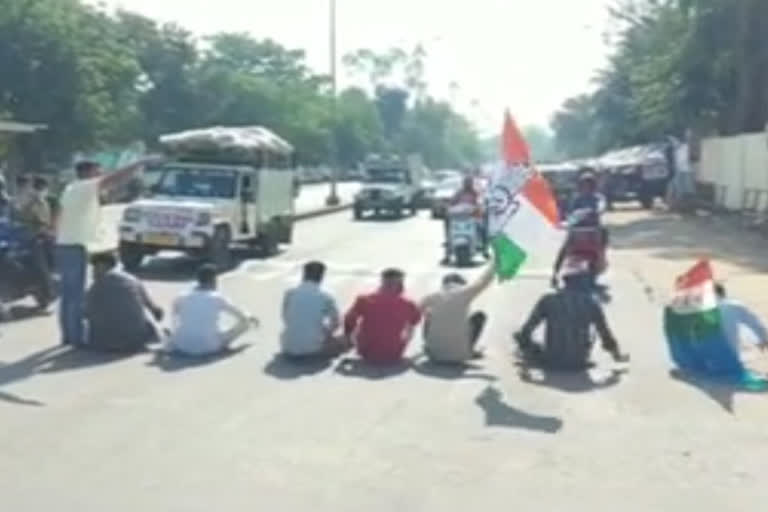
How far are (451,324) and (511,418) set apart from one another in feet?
9.40

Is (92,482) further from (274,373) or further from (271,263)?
(271,263)

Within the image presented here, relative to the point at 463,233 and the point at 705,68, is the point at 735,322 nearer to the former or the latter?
the point at 463,233

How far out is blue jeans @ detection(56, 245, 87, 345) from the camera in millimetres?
14656

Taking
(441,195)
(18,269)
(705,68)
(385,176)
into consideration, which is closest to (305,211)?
(385,176)

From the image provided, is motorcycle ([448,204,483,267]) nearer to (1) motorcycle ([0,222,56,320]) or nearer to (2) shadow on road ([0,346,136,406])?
(1) motorcycle ([0,222,56,320])

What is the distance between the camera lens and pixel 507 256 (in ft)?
45.0

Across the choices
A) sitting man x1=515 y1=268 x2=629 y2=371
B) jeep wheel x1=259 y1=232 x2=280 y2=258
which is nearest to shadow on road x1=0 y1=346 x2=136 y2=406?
sitting man x1=515 y1=268 x2=629 y2=371

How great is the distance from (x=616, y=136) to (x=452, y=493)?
84201mm

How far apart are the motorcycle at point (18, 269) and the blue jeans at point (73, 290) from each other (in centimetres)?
330

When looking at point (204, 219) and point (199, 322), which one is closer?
point (199, 322)

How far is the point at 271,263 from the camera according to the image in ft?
91.1

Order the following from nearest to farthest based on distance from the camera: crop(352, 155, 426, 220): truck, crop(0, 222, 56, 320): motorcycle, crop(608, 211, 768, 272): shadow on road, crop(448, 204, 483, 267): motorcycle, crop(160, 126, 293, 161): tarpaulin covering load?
crop(0, 222, 56, 320): motorcycle, crop(448, 204, 483, 267): motorcycle, crop(160, 126, 293, 161): tarpaulin covering load, crop(608, 211, 768, 272): shadow on road, crop(352, 155, 426, 220): truck

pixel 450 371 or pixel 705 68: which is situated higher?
pixel 705 68

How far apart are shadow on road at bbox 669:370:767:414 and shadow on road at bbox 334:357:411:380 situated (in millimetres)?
2559
